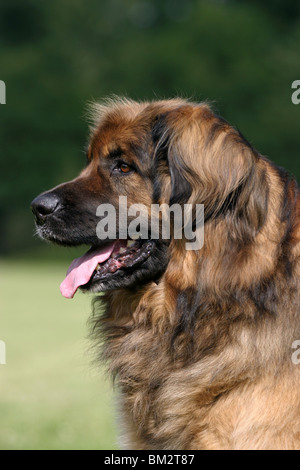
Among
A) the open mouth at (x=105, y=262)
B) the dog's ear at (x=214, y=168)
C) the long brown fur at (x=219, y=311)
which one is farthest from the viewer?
the open mouth at (x=105, y=262)

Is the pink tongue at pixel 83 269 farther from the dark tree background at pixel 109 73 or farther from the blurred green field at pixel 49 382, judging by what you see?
the dark tree background at pixel 109 73

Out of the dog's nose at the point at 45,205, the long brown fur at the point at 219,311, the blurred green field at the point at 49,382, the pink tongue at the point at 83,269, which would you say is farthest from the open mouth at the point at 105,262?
the blurred green field at the point at 49,382

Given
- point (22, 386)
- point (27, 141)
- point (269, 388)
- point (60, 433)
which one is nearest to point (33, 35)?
point (27, 141)

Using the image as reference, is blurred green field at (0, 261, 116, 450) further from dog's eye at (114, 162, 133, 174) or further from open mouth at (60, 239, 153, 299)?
dog's eye at (114, 162, 133, 174)

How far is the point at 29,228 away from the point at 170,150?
25814 millimetres

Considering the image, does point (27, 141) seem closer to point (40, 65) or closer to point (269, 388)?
point (40, 65)

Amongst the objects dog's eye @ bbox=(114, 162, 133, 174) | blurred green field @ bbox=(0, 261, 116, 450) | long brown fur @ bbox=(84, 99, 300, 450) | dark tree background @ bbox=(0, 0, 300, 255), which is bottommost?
blurred green field @ bbox=(0, 261, 116, 450)

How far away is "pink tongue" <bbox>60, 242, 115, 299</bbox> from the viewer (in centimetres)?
366

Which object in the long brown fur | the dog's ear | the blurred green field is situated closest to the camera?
the long brown fur

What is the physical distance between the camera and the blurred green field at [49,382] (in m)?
5.64

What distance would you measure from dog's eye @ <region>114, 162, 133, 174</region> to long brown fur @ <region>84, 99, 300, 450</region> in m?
0.09

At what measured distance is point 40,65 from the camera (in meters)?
29.7

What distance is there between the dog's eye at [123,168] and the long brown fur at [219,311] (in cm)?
9

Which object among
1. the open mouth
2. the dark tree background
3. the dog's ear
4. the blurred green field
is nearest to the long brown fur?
the dog's ear
